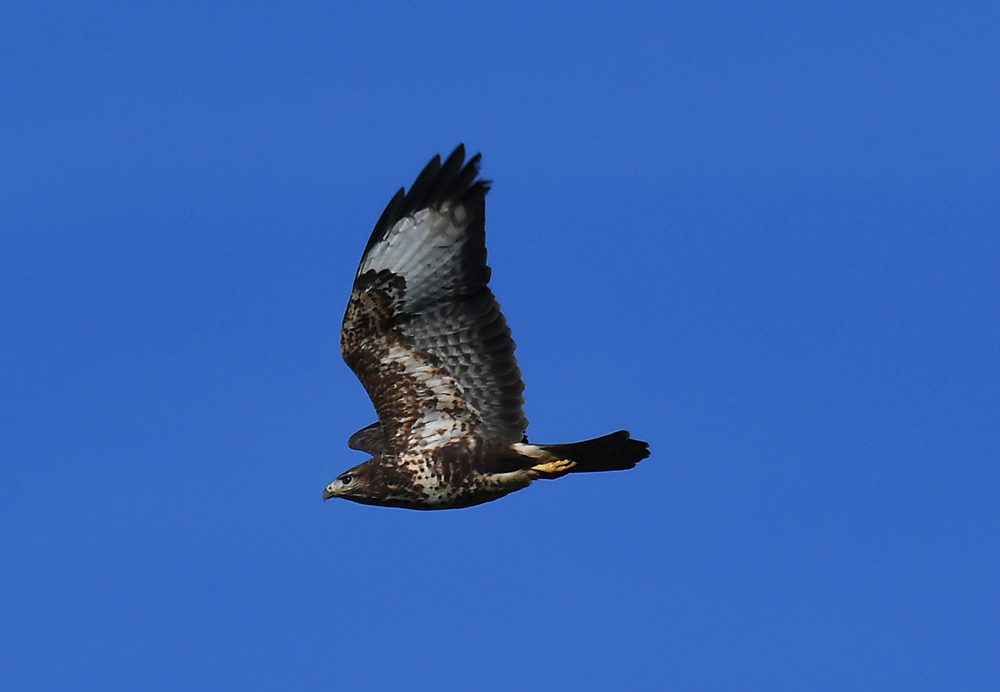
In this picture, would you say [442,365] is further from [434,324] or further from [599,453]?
[599,453]

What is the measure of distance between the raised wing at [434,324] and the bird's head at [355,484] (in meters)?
0.31

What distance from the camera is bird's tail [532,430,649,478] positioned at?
14109mm

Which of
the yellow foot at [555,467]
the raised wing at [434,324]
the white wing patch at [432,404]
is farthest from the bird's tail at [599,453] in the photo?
Answer: the white wing patch at [432,404]

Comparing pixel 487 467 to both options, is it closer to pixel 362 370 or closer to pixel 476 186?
pixel 362 370

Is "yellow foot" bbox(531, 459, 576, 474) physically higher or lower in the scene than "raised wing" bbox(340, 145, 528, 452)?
lower

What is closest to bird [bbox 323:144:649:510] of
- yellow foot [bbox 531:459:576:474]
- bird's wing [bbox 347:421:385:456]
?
yellow foot [bbox 531:459:576:474]

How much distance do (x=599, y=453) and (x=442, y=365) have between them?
1.66 metres

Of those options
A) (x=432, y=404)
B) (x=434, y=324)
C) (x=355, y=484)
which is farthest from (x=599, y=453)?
(x=355, y=484)

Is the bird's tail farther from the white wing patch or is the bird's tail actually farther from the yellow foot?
the white wing patch

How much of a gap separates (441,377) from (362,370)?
2.47 feet

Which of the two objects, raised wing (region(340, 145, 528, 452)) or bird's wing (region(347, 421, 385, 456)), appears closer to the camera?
raised wing (region(340, 145, 528, 452))

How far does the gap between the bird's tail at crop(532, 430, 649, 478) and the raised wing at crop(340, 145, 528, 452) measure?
45 centimetres

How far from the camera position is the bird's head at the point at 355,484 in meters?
14.5

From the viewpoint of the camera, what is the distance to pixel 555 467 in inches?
556
